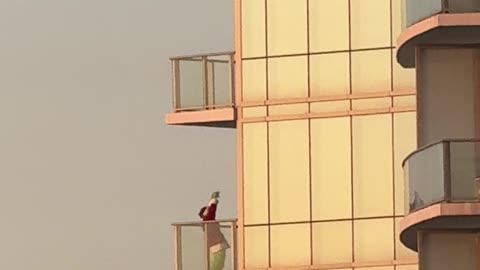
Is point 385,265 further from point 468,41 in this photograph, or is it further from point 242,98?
point 468,41

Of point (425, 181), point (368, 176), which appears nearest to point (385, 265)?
point (368, 176)

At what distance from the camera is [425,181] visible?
62344 mm

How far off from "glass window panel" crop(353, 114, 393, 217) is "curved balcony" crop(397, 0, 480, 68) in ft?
43.6

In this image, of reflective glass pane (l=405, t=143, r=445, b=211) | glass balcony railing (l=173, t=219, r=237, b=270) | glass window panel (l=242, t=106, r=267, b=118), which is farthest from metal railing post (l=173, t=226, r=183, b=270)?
reflective glass pane (l=405, t=143, r=445, b=211)

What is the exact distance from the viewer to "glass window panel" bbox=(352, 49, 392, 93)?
7725 centimetres

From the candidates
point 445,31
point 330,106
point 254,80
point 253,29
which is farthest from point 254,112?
point 445,31

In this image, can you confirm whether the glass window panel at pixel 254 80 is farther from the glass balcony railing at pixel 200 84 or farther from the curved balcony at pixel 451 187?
the curved balcony at pixel 451 187

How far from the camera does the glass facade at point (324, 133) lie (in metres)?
76.8

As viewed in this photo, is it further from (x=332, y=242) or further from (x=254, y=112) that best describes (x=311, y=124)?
(x=332, y=242)

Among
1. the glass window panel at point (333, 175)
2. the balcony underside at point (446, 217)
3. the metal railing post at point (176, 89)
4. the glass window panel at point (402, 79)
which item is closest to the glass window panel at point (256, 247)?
the glass window panel at point (333, 175)

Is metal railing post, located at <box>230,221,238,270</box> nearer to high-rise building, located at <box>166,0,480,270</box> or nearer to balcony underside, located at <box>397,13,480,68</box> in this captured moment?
high-rise building, located at <box>166,0,480,270</box>

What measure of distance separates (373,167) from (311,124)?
2.16 m

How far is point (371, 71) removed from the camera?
254ft

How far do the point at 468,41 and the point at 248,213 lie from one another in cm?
1720
